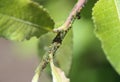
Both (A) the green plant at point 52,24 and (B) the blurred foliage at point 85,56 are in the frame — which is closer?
(A) the green plant at point 52,24

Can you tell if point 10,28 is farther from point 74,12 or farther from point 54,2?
point 54,2

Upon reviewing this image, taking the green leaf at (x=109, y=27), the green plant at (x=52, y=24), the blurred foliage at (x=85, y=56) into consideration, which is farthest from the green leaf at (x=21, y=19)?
the blurred foliage at (x=85, y=56)

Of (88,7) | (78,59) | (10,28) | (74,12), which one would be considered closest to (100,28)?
(74,12)

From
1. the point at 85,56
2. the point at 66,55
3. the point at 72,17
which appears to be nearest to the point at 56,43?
the point at 72,17

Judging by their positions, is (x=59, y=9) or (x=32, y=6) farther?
(x=59, y=9)

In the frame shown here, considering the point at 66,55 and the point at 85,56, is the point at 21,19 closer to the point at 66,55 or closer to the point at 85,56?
the point at 66,55

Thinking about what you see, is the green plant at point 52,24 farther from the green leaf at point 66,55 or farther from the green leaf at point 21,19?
the green leaf at point 66,55

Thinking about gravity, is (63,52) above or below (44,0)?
above
